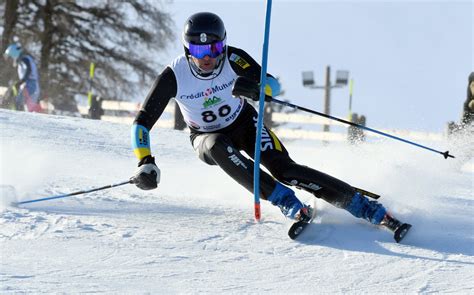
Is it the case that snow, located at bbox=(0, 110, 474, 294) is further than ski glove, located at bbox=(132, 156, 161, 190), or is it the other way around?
ski glove, located at bbox=(132, 156, 161, 190)

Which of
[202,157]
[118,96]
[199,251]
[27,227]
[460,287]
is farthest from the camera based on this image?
[118,96]

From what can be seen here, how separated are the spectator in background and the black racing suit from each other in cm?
434

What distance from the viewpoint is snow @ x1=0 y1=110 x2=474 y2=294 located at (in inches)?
146

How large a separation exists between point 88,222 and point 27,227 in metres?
0.36

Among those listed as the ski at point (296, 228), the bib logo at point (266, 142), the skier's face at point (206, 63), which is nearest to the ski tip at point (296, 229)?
the ski at point (296, 228)

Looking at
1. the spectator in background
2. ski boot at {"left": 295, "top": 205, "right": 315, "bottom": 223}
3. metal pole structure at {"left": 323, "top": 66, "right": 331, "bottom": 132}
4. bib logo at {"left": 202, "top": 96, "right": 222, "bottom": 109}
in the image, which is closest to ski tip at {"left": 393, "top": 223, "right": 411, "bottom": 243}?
ski boot at {"left": 295, "top": 205, "right": 315, "bottom": 223}

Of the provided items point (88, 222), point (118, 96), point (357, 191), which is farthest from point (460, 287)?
point (118, 96)

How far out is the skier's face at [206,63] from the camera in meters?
4.73

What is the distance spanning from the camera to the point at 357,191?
4676mm

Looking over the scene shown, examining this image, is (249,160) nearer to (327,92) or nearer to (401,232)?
(401,232)

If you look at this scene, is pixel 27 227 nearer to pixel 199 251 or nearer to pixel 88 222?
pixel 88 222

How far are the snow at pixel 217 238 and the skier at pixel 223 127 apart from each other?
19cm

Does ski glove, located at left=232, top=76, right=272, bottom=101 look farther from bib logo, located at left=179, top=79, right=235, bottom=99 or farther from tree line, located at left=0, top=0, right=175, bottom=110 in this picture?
tree line, located at left=0, top=0, right=175, bottom=110

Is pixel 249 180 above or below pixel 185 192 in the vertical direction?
above
